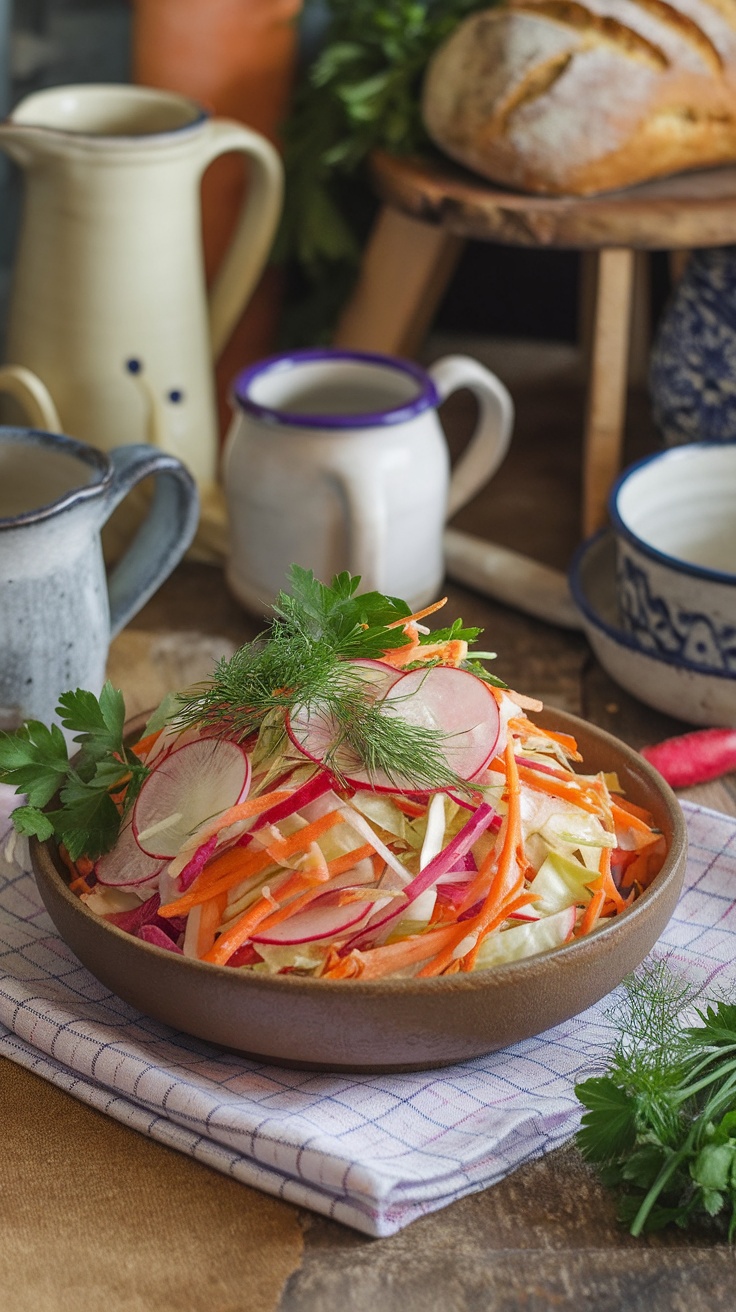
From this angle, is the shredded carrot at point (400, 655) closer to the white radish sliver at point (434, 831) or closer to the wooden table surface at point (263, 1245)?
the white radish sliver at point (434, 831)

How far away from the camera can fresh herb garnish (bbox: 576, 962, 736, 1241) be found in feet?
2.46

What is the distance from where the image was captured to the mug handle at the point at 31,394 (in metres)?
1.44

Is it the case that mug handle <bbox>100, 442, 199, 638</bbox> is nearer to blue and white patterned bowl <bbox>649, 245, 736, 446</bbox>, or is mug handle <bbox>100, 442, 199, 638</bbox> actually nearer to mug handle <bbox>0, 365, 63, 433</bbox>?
mug handle <bbox>0, 365, 63, 433</bbox>

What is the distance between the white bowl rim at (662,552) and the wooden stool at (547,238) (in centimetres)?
17

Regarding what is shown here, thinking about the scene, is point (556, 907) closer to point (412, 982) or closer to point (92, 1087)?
point (412, 982)

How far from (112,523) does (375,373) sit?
Result: 0.31 meters

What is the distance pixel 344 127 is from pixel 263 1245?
1.30m

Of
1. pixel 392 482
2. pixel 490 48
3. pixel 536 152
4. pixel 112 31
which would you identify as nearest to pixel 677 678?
pixel 392 482

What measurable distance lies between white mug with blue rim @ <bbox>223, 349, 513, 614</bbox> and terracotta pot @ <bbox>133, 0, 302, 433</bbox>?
357mm

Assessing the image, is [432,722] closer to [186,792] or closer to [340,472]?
[186,792]

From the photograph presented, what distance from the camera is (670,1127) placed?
77 cm

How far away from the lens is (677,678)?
1238 mm

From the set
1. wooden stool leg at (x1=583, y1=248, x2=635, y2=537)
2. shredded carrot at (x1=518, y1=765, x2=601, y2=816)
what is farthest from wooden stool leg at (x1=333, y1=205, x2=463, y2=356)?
shredded carrot at (x1=518, y1=765, x2=601, y2=816)

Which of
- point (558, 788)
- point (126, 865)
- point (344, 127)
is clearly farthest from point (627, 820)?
point (344, 127)
